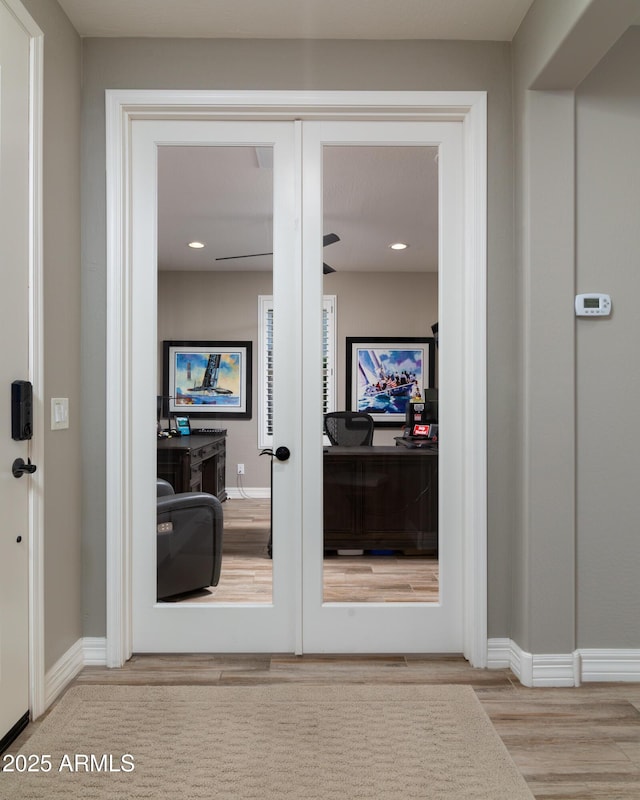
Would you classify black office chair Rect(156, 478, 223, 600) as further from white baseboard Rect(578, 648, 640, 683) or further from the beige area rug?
white baseboard Rect(578, 648, 640, 683)

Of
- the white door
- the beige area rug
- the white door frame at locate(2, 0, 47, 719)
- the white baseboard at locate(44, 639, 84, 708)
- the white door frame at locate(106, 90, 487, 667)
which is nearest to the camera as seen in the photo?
the beige area rug

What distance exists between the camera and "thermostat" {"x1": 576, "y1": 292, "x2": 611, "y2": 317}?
237 cm

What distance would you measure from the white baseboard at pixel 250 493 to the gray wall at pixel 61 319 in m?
0.64

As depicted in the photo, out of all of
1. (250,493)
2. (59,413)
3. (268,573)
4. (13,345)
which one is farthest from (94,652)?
(13,345)

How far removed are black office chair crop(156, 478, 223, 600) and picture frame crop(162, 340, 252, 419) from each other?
0.37m

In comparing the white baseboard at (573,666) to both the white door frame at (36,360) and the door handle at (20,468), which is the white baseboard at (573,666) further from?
the door handle at (20,468)

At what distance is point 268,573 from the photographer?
2.62 m

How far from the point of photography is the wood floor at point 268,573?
103 inches

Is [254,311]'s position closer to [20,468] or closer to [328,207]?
[328,207]

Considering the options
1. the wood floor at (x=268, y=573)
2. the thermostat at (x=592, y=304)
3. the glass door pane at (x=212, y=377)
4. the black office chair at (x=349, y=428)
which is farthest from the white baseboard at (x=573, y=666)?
the thermostat at (x=592, y=304)

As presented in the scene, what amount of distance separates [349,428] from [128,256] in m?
1.20

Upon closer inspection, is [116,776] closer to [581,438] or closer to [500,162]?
[581,438]

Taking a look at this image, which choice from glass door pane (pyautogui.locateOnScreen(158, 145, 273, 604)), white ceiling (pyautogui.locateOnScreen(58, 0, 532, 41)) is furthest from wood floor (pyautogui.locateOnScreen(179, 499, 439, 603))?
white ceiling (pyautogui.locateOnScreen(58, 0, 532, 41))

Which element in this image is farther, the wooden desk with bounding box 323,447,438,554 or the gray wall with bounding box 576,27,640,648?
the wooden desk with bounding box 323,447,438,554
